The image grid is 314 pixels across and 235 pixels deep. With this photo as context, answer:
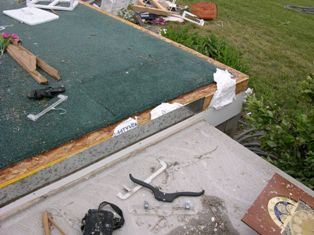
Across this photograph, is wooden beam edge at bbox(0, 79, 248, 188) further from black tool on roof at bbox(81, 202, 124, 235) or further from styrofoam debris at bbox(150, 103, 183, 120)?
black tool on roof at bbox(81, 202, 124, 235)

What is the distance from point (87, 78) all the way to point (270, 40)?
487 centimetres

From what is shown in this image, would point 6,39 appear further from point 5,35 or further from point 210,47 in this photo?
point 210,47

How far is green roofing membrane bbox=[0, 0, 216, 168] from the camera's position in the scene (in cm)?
200

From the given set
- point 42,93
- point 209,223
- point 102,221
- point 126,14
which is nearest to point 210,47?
point 126,14

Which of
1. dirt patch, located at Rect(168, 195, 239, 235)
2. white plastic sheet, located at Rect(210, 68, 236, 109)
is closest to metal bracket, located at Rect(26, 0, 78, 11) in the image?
white plastic sheet, located at Rect(210, 68, 236, 109)

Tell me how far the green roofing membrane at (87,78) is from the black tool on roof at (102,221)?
0.49 m

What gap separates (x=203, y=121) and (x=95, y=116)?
3.07 feet

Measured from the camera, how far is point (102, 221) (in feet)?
5.40

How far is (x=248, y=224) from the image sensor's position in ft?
5.51

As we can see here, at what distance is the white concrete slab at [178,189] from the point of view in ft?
5.75

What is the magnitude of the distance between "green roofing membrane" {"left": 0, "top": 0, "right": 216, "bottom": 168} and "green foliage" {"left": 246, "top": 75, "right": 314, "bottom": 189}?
0.61 meters

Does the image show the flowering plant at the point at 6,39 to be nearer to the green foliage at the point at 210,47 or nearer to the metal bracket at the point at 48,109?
the metal bracket at the point at 48,109

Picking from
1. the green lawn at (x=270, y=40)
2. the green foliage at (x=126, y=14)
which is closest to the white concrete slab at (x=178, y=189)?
the green lawn at (x=270, y=40)

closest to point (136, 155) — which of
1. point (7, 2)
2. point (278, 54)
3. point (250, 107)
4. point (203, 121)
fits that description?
point (203, 121)
